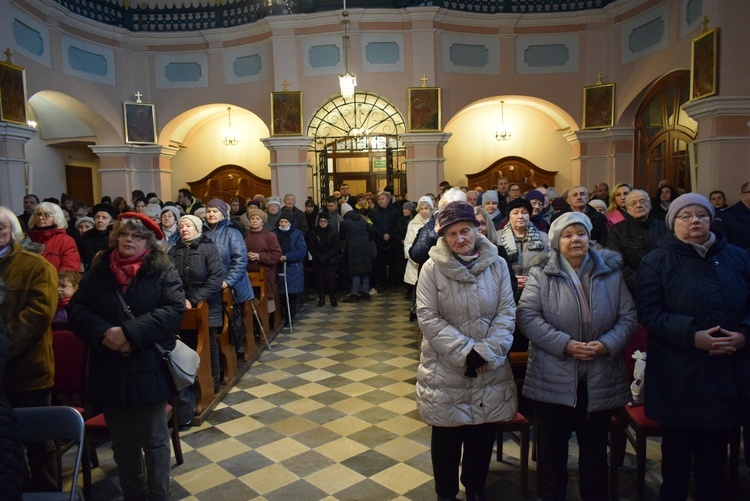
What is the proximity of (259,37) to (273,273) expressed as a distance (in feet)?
25.0

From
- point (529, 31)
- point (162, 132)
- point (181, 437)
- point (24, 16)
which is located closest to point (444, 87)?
point (529, 31)

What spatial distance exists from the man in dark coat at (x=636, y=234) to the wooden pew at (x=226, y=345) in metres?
3.35

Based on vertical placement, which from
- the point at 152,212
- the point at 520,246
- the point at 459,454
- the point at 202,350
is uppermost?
the point at 152,212

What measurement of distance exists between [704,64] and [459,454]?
8290 mm

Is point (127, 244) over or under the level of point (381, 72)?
under

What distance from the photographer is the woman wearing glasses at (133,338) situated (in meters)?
2.85

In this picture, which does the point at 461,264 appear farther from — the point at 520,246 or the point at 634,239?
the point at 634,239

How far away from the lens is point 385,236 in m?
9.24

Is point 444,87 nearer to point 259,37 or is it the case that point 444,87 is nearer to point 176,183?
point 259,37

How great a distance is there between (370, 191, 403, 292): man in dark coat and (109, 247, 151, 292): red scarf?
647cm

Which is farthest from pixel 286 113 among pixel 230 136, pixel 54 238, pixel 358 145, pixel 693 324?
pixel 693 324

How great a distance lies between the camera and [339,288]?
985 centimetres

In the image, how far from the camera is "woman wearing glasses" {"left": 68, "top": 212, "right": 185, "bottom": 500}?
9.34ft

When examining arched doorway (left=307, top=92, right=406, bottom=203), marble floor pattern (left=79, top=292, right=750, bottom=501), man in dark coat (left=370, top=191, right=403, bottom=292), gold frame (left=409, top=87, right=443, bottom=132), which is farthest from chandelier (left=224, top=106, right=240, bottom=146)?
marble floor pattern (left=79, top=292, right=750, bottom=501)
